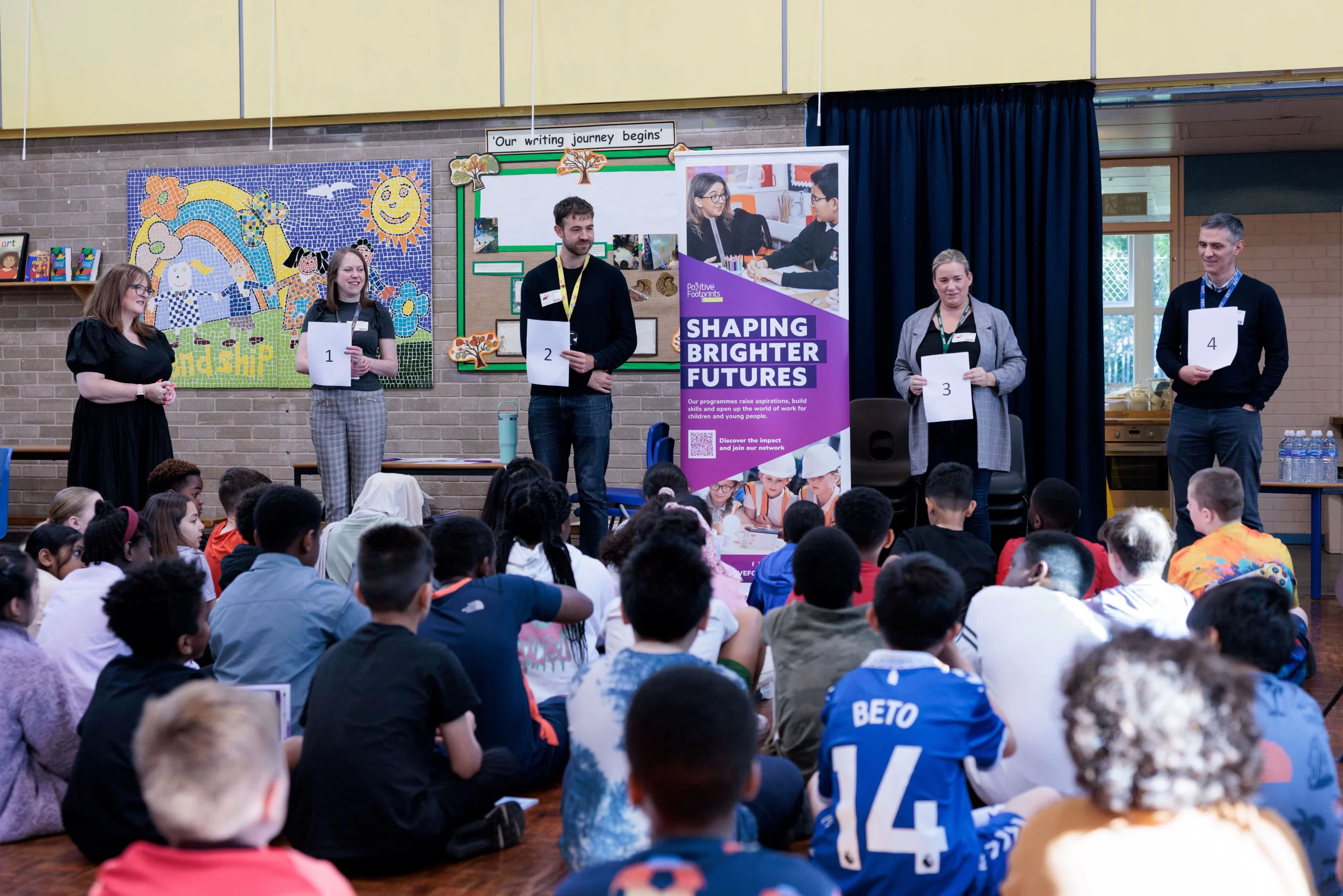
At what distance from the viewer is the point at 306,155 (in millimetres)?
6887

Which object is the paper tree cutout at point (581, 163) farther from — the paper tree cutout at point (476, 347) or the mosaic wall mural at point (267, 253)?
the paper tree cutout at point (476, 347)

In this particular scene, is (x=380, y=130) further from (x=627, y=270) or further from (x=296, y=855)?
(x=296, y=855)

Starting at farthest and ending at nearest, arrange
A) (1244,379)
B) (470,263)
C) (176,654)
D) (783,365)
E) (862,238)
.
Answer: (470,263) < (862,238) < (783,365) < (1244,379) < (176,654)

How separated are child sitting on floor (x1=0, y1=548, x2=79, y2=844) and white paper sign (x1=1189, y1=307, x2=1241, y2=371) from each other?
4408 mm

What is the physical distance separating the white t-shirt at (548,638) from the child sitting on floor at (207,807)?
1884 mm

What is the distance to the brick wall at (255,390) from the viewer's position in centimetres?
664

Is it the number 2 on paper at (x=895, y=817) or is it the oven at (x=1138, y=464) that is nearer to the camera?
the number 2 on paper at (x=895, y=817)

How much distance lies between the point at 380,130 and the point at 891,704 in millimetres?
5841

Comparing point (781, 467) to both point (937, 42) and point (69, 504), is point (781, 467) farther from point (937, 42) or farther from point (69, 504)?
point (69, 504)

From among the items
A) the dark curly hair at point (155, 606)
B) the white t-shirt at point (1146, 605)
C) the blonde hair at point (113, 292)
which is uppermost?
the blonde hair at point (113, 292)

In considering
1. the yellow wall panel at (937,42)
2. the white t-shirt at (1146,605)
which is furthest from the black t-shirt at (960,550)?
the yellow wall panel at (937,42)

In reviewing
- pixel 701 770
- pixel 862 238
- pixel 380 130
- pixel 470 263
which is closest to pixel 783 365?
pixel 862 238

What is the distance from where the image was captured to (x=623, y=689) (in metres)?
2.01

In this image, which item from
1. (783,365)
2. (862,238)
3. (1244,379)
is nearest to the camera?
(1244,379)
